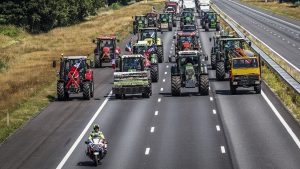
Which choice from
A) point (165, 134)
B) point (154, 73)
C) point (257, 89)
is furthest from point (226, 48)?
point (165, 134)

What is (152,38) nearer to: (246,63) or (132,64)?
(132,64)

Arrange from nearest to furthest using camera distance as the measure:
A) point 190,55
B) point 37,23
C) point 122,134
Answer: point 122,134 → point 190,55 → point 37,23

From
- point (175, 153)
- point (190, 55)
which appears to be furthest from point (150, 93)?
point (175, 153)

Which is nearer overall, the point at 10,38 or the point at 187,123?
the point at 187,123

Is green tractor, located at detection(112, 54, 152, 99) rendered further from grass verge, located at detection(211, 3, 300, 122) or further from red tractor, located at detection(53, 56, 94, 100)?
grass verge, located at detection(211, 3, 300, 122)

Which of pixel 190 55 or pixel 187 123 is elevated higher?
pixel 190 55

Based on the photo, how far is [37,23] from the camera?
432 ft

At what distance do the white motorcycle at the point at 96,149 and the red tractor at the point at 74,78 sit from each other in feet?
62.6

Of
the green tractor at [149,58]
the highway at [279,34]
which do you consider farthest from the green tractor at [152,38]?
the highway at [279,34]

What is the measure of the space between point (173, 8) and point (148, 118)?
108364 millimetres

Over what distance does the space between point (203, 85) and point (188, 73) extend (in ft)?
4.26

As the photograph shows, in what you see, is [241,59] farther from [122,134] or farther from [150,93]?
[122,134]

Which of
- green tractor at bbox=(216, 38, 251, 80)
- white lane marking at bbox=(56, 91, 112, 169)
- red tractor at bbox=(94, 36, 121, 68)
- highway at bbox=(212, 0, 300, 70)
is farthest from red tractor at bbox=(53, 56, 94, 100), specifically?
highway at bbox=(212, 0, 300, 70)

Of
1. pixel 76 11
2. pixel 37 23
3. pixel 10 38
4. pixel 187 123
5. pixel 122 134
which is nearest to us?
pixel 122 134
